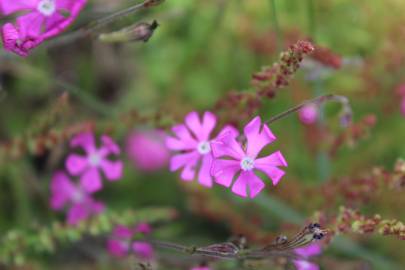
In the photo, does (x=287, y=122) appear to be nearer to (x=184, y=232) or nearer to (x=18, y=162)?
(x=184, y=232)

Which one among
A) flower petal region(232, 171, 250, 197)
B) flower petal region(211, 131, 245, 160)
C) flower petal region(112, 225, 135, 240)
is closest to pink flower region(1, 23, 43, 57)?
flower petal region(211, 131, 245, 160)

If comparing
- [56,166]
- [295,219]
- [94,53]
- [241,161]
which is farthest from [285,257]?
[94,53]

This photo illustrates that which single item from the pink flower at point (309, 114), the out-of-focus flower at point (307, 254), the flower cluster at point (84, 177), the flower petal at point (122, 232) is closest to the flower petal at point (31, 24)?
the flower cluster at point (84, 177)

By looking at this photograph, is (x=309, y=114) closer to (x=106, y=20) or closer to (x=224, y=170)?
(x=224, y=170)

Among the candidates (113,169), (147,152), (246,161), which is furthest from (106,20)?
(147,152)

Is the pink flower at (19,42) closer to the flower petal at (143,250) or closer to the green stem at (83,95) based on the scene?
the green stem at (83,95)

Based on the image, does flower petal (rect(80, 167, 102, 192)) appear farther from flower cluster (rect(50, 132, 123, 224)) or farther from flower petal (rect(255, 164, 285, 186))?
flower petal (rect(255, 164, 285, 186))
